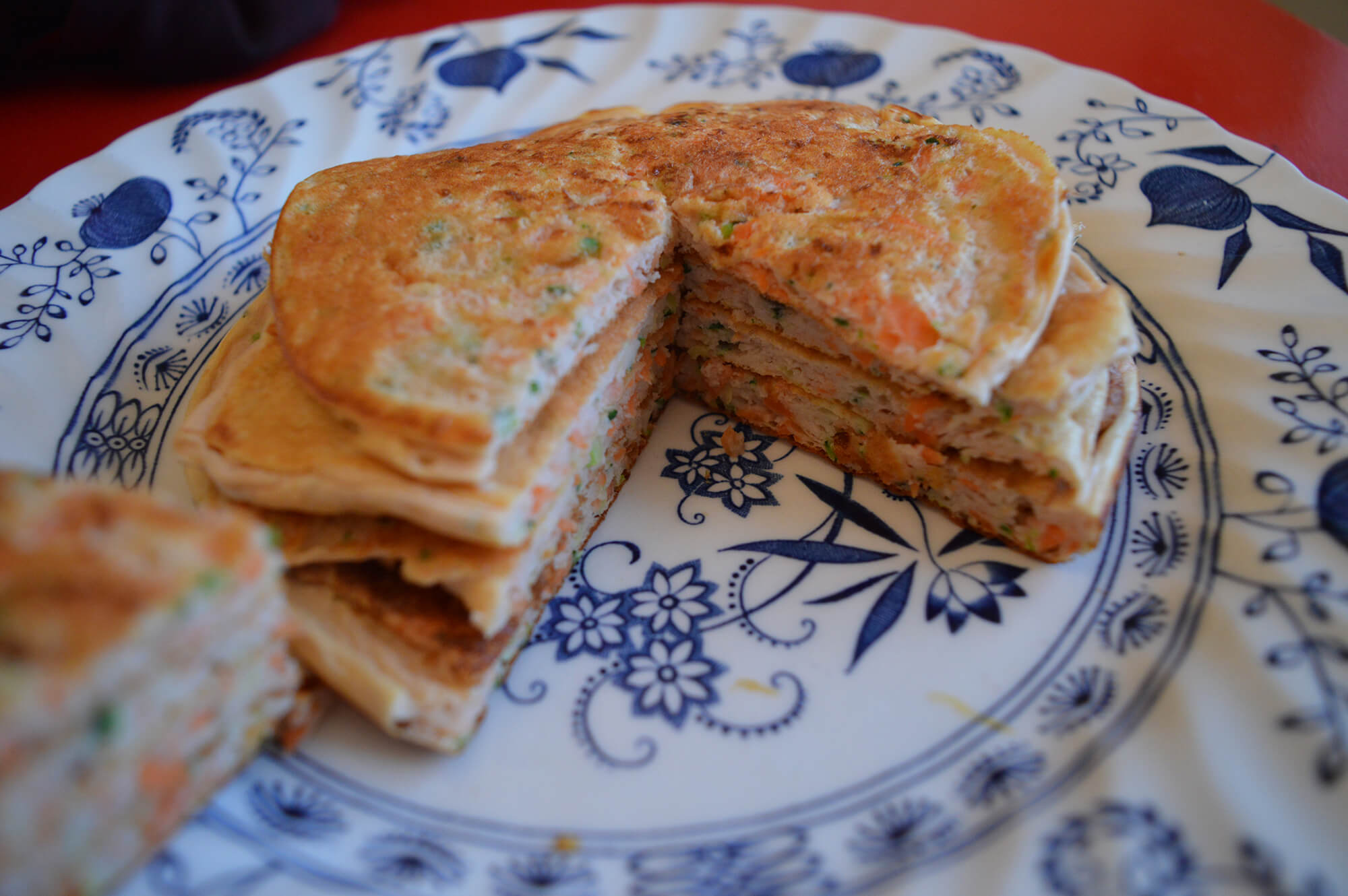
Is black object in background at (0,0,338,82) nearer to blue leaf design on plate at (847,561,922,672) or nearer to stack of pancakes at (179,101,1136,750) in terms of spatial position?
stack of pancakes at (179,101,1136,750)

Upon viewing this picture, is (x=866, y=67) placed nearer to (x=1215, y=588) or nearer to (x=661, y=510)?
(x=661, y=510)

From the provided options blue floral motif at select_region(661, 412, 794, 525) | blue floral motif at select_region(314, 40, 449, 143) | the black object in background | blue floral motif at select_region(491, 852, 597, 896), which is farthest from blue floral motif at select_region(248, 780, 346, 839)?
the black object in background

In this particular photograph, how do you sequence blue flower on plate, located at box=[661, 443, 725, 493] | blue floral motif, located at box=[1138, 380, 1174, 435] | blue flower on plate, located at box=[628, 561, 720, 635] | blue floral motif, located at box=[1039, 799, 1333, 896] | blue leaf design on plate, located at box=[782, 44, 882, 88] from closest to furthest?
blue floral motif, located at box=[1039, 799, 1333, 896] < blue flower on plate, located at box=[628, 561, 720, 635] < blue floral motif, located at box=[1138, 380, 1174, 435] < blue flower on plate, located at box=[661, 443, 725, 493] < blue leaf design on plate, located at box=[782, 44, 882, 88]

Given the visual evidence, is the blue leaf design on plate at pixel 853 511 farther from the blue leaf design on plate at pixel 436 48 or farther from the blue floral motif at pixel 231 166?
the blue leaf design on plate at pixel 436 48

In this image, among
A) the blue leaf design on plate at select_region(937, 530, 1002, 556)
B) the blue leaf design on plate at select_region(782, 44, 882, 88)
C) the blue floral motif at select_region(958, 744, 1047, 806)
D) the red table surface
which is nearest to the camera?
the blue floral motif at select_region(958, 744, 1047, 806)

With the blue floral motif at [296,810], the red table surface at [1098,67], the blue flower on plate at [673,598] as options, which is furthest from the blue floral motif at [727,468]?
the red table surface at [1098,67]

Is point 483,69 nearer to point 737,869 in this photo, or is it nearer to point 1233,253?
point 1233,253

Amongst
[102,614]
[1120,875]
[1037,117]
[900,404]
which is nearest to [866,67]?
[1037,117]
